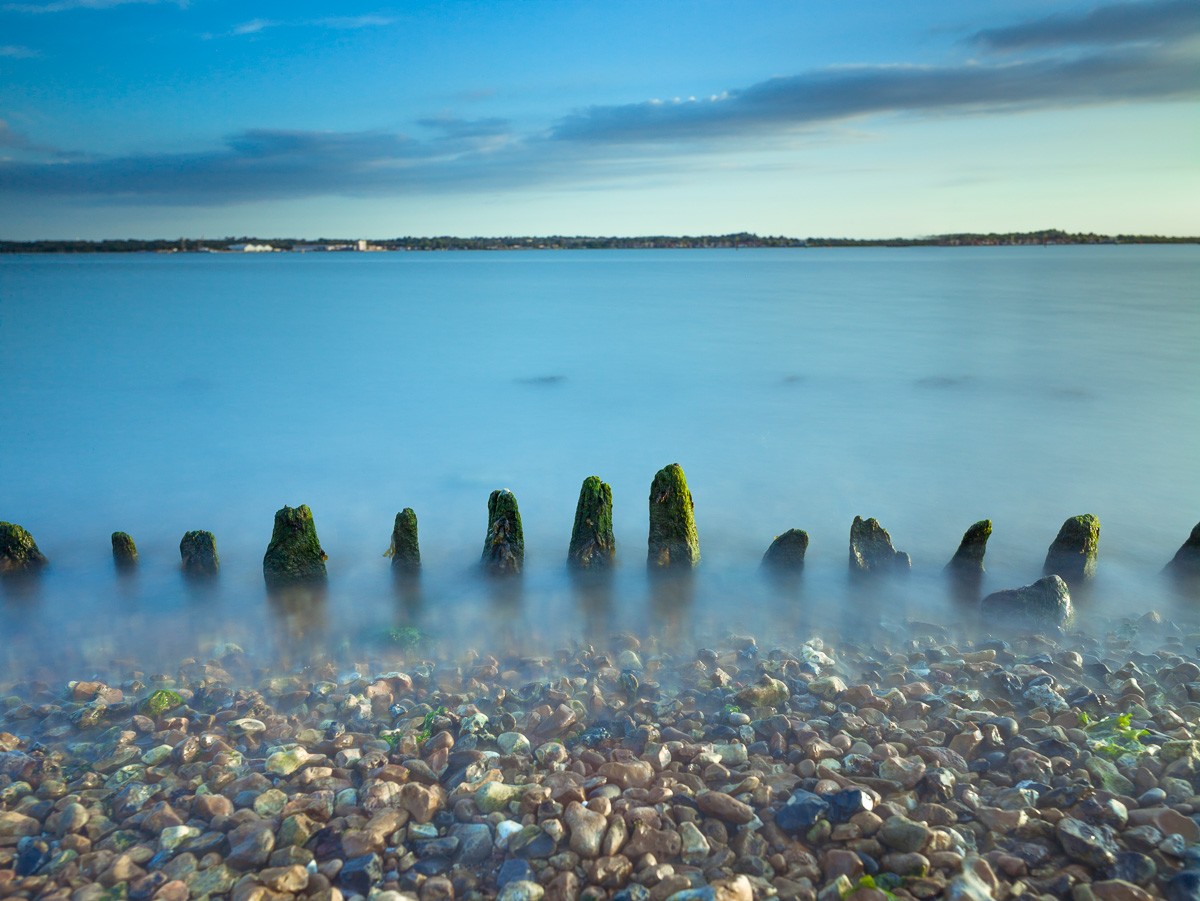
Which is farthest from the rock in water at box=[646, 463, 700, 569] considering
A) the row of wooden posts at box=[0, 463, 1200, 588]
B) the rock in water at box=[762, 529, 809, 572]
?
the rock in water at box=[762, 529, 809, 572]

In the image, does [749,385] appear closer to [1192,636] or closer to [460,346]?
[460,346]

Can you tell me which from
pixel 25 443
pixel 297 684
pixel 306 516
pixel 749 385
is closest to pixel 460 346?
pixel 749 385

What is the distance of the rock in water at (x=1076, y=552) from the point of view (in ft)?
25.6

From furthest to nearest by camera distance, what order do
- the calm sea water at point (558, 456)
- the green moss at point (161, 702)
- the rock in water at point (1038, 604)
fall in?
the calm sea water at point (558, 456)
the rock in water at point (1038, 604)
the green moss at point (161, 702)

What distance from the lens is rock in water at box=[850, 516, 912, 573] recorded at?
26.4ft

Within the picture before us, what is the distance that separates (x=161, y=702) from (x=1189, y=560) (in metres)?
9.14

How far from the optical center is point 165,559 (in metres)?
8.73

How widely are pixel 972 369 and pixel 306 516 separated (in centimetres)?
1861

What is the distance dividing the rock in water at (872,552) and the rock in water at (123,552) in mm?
7375

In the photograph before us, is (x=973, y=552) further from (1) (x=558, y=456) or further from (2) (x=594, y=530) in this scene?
(1) (x=558, y=456)

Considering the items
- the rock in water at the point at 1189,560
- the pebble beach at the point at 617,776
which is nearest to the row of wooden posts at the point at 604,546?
the rock in water at the point at 1189,560

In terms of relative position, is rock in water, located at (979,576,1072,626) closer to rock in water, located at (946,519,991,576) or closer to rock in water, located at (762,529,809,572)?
rock in water, located at (946,519,991,576)

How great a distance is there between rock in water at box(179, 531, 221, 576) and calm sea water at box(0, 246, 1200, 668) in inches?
8.1

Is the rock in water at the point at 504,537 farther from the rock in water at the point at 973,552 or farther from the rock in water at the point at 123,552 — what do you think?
the rock in water at the point at 973,552
